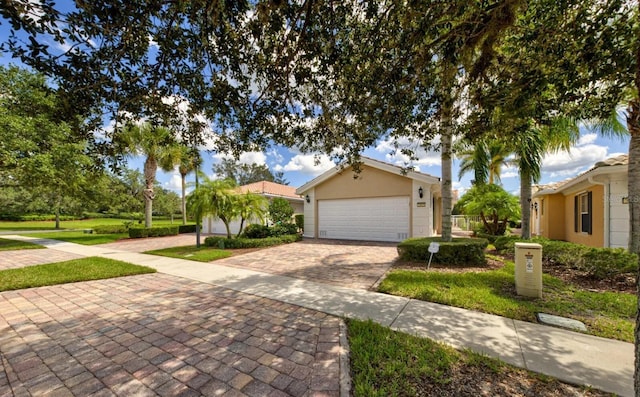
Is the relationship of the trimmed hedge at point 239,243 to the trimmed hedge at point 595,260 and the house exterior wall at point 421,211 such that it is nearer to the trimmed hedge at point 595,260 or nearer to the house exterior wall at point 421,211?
the house exterior wall at point 421,211

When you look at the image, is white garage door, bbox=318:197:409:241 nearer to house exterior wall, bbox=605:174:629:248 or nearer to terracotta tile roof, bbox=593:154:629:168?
terracotta tile roof, bbox=593:154:629:168

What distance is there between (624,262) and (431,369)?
6.37 m

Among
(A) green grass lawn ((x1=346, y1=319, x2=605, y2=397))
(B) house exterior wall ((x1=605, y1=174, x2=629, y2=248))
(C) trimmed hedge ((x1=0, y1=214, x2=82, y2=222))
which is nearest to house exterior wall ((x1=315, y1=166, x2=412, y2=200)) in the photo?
(B) house exterior wall ((x1=605, y1=174, x2=629, y2=248))

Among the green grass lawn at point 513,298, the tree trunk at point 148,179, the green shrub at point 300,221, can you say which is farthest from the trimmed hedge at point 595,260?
the tree trunk at point 148,179

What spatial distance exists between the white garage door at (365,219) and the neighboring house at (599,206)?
6.64 metres

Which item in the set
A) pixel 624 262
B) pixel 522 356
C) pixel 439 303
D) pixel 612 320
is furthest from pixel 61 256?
pixel 624 262

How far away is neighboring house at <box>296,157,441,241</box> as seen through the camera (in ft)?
40.7

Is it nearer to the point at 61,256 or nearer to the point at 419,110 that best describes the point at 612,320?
the point at 419,110

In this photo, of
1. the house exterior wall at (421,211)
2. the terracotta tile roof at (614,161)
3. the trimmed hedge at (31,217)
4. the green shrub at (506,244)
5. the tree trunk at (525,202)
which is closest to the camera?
the terracotta tile roof at (614,161)

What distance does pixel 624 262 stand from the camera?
224 inches

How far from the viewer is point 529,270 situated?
4.83 meters

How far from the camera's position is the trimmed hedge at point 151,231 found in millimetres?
16812

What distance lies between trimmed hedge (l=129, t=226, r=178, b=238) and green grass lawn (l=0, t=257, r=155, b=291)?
9452 millimetres

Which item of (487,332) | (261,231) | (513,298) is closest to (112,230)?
(261,231)
